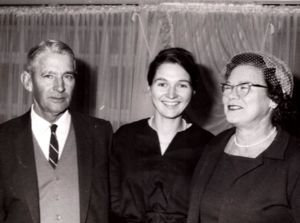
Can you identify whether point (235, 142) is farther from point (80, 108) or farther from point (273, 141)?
point (80, 108)

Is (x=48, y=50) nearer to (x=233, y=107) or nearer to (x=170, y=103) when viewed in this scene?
(x=170, y=103)

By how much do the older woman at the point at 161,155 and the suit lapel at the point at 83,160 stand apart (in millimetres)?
192

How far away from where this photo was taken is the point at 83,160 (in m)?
2.09

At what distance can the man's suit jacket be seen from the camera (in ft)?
6.30

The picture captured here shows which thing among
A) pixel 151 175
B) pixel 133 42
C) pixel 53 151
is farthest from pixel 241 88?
pixel 133 42

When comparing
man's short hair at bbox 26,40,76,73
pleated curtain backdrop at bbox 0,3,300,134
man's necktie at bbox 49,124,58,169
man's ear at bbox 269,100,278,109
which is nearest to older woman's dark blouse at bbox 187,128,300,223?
man's ear at bbox 269,100,278,109

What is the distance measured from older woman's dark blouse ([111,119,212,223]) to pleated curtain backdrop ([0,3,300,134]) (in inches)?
64.7

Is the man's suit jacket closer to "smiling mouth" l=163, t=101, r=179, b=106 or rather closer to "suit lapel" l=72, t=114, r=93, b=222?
"suit lapel" l=72, t=114, r=93, b=222

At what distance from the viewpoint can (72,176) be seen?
6.75 ft

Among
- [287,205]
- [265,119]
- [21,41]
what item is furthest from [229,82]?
[21,41]

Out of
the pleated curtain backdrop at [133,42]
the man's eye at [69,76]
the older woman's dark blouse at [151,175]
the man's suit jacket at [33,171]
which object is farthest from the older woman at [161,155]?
the pleated curtain backdrop at [133,42]

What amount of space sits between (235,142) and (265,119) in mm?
211

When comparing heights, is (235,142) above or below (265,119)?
below

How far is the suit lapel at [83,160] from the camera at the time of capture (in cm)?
203
